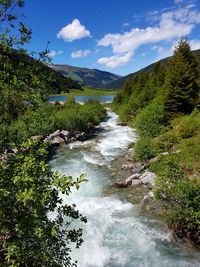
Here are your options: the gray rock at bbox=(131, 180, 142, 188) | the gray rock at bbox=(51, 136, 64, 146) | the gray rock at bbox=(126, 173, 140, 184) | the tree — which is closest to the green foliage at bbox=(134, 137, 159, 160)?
the gray rock at bbox=(126, 173, 140, 184)

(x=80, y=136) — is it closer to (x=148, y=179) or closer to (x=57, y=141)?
(x=57, y=141)

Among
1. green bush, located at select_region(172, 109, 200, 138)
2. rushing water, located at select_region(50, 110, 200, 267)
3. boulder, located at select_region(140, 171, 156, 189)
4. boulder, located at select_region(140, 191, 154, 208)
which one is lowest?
rushing water, located at select_region(50, 110, 200, 267)

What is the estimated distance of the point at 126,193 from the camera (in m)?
25.0

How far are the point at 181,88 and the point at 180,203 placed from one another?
30.5m

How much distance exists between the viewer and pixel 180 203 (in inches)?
668

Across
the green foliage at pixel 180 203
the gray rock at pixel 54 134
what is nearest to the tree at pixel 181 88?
the gray rock at pixel 54 134

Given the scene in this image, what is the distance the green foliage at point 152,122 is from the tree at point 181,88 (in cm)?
178

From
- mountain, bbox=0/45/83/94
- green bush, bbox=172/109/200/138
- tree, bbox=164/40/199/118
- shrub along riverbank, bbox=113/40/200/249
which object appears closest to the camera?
mountain, bbox=0/45/83/94

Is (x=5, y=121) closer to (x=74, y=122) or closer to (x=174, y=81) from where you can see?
(x=174, y=81)

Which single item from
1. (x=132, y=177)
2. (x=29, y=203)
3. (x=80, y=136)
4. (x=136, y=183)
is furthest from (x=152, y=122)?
(x=29, y=203)

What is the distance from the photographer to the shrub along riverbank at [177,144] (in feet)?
54.9

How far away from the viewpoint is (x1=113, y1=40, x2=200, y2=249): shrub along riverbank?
16734 mm

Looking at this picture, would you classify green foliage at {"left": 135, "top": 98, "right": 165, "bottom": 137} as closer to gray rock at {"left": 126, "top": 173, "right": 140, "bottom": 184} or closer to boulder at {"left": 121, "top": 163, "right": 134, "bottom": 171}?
boulder at {"left": 121, "top": 163, "right": 134, "bottom": 171}

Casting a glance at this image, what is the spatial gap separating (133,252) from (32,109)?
11.6 metres
